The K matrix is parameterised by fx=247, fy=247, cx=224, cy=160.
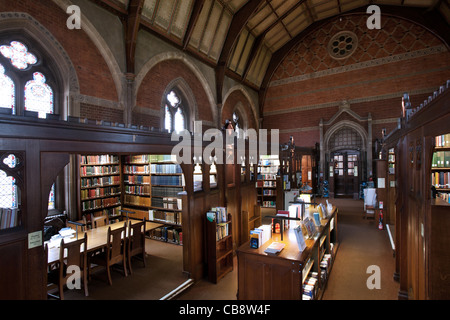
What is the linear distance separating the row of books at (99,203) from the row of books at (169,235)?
5.08 feet

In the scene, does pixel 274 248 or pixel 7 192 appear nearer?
pixel 274 248

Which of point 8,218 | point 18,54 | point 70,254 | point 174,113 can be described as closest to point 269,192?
point 174,113

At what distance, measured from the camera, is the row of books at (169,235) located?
6.72 m

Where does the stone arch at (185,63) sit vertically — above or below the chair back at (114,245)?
above

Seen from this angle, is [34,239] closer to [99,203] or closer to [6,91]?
[6,91]

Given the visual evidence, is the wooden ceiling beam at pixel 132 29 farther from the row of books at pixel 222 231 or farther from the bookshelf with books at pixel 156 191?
the row of books at pixel 222 231

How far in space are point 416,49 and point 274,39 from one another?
6495mm

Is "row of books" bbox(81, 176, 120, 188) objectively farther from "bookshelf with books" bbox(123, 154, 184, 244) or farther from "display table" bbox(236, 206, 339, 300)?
"display table" bbox(236, 206, 339, 300)

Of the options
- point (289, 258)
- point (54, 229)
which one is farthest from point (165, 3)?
point (289, 258)

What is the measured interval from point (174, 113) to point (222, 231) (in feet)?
18.5

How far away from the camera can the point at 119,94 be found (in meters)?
6.85

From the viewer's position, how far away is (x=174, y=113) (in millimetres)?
9297

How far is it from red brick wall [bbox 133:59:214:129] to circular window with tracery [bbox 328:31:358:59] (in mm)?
7706

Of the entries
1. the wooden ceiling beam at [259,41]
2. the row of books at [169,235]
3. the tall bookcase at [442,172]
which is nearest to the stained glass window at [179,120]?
the row of books at [169,235]
